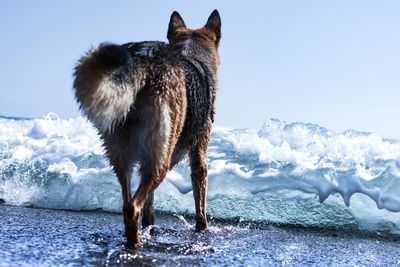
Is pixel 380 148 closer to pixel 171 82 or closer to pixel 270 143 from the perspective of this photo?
pixel 270 143

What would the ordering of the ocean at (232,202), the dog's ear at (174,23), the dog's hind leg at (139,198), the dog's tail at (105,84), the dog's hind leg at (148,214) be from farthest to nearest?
the dog's ear at (174,23) → the dog's hind leg at (148,214) → the ocean at (232,202) → the dog's hind leg at (139,198) → the dog's tail at (105,84)

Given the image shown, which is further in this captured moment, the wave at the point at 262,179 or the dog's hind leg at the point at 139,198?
the wave at the point at 262,179

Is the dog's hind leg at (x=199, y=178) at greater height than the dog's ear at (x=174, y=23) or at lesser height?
lesser

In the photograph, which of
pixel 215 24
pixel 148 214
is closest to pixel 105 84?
pixel 148 214

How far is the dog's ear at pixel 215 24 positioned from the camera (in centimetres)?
543

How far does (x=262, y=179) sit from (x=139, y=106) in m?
3.09

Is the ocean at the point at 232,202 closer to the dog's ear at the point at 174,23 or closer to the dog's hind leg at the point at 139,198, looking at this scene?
the dog's hind leg at the point at 139,198

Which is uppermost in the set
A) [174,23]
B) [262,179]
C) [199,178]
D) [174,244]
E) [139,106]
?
[174,23]

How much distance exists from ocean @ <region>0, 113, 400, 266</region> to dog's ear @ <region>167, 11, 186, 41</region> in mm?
1602

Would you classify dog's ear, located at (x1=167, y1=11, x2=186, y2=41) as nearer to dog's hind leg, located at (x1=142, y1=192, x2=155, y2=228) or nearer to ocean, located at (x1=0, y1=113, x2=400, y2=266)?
ocean, located at (x1=0, y1=113, x2=400, y2=266)

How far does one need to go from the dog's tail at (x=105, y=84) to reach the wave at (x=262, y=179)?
2945 mm

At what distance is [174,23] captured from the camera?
541cm

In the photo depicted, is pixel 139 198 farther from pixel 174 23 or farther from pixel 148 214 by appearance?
pixel 174 23

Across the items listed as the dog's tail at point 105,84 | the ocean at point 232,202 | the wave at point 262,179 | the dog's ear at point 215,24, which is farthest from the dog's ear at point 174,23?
the dog's tail at point 105,84
